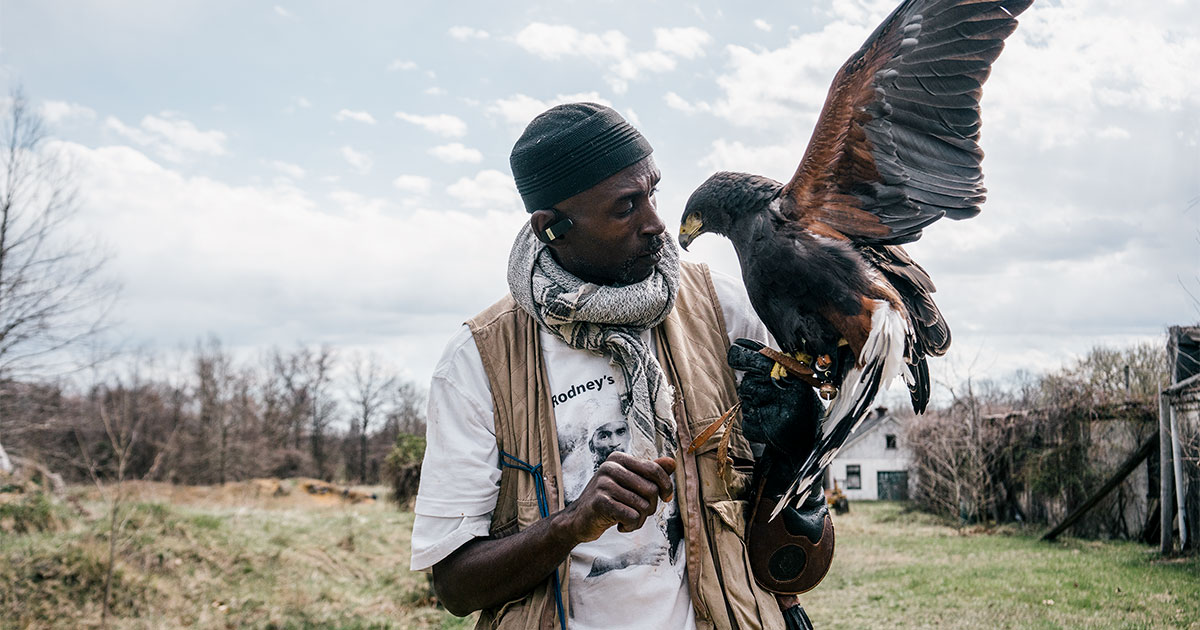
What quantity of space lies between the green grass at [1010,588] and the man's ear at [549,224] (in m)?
8.59

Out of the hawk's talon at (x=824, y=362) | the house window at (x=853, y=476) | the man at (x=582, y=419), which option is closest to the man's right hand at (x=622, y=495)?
the man at (x=582, y=419)

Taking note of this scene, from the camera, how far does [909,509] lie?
86.9 ft

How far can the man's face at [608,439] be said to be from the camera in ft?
7.36

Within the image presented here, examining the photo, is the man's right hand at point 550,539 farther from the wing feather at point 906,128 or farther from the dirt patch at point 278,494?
the dirt patch at point 278,494

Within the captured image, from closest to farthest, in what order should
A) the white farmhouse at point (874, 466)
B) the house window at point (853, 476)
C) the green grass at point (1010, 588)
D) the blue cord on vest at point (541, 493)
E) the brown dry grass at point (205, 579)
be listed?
the blue cord on vest at point (541, 493) → the green grass at point (1010, 588) → the brown dry grass at point (205, 579) → the white farmhouse at point (874, 466) → the house window at point (853, 476)

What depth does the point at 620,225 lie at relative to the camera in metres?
2.21

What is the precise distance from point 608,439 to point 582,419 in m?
0.09

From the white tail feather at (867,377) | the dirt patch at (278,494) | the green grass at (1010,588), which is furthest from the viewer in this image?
the dirt patch at (278,494)

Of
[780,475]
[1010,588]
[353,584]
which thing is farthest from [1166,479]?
[780,475]

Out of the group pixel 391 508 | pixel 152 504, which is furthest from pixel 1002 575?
pixel 391 508

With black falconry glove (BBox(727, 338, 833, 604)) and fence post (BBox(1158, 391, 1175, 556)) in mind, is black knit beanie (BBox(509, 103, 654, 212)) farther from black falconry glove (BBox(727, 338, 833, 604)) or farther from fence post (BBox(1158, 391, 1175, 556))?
fence post (BBox(1158, 391, 1175, 556))

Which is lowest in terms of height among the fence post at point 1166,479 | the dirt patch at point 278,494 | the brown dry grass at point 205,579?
the dirt patch at point 278,494

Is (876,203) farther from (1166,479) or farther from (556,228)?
(1166,479)

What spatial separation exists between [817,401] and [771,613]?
1.98 ft
